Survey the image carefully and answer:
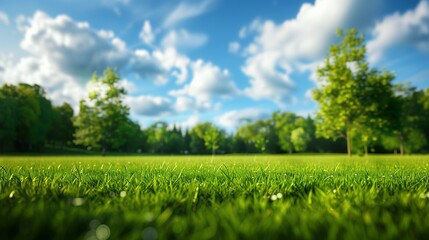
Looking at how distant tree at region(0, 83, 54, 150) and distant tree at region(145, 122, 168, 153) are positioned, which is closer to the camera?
distant tree at region(0, 83, 54, 150)

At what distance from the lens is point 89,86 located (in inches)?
1405

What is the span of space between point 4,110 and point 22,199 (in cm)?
4894

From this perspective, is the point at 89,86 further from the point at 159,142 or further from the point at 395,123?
the point at 159,142

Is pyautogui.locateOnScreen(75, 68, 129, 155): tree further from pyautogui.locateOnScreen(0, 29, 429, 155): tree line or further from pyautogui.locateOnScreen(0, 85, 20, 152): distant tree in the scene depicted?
pyautogui.locateOnScreen(0, 85, 20, 152): distant tree

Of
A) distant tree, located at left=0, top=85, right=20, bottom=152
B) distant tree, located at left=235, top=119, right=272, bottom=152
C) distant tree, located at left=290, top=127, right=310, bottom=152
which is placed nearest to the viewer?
distant tree, located at left=0, top=85, right=20, bottom=152

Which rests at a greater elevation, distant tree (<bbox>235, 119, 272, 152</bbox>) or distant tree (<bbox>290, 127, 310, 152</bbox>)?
distant tree (<bbox>235, 119, 272, 152</bbox>)

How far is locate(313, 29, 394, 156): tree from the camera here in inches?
965

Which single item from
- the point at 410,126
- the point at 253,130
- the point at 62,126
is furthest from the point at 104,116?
the point at 253,130

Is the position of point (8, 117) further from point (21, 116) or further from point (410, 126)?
point (410, 126)

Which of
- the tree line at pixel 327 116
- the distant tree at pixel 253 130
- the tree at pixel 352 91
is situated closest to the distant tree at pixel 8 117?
the tree line at pixel 327 116

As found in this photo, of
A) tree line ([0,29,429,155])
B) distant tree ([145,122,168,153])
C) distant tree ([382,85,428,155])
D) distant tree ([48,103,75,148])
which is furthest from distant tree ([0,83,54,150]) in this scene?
distant tree ([382,85,428,155])

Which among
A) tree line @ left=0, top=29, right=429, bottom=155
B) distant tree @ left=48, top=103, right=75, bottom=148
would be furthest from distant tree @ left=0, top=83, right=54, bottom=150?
distant tree @ left=48, top=103, right=75, bottom=148

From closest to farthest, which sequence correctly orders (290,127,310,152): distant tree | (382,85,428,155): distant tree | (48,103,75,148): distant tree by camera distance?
(382,85,428,155): distant tree < (48,103,75,148): distant tree < (290,127,310,152): distant tree

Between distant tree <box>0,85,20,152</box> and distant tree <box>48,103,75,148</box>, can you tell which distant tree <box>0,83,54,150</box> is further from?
distant tree <box>48,103,75,148</box>
